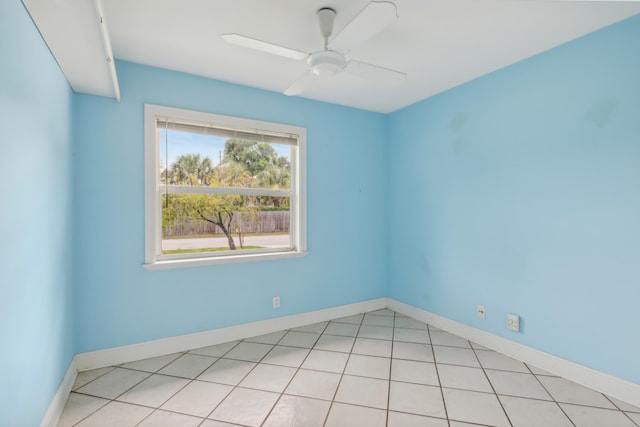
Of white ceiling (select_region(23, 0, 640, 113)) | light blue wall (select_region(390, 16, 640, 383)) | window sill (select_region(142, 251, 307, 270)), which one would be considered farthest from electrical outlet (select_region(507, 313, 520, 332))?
white ceiling (select_region(23, 0, 640, 113))

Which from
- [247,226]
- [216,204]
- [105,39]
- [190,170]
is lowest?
[247,226]

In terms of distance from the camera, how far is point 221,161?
9.71 ft

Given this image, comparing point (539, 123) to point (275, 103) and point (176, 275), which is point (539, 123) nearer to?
point (275, 103)

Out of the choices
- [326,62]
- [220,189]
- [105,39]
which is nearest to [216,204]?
[220,189]

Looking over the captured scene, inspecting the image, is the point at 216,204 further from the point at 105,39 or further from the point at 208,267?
the point at 105,39

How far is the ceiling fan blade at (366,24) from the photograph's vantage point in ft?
4.51

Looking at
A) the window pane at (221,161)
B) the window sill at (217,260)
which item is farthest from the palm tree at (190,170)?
the window sill at (217,260)

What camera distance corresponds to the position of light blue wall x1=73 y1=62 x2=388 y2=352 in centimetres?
239

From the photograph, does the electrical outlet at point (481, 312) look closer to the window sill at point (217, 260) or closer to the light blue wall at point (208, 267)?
the light blue wall at point (208, 267)

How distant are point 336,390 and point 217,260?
4.86 ft

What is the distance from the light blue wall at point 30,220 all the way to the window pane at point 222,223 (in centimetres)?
80

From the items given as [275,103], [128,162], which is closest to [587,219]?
[275,103]

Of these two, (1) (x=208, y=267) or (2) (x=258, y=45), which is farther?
(1) (x=208, y=267)

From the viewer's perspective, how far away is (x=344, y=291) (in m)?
3.61
